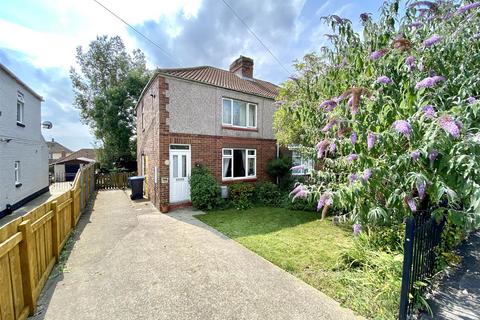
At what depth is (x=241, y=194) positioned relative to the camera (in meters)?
10.4

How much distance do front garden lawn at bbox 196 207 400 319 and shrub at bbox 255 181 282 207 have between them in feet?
3.16

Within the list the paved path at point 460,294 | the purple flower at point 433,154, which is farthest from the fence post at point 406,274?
the purple flower at point 433,154

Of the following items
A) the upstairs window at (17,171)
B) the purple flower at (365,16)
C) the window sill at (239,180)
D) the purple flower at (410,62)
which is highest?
the purple flower at (365,16)

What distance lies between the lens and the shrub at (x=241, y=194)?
10062mm

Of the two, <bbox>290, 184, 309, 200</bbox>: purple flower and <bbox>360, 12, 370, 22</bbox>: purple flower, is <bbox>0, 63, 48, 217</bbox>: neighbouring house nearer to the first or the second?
<bbox>290, 184, 309, 200</bbox>: purple flower

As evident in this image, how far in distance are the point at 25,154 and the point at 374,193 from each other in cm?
1659

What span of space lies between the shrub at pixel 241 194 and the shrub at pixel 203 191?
845 millimetres

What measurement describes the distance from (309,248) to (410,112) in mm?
3704

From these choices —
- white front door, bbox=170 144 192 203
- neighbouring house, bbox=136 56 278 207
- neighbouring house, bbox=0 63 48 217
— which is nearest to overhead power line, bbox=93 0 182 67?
neighbouring house, bbox=136 56 278 207

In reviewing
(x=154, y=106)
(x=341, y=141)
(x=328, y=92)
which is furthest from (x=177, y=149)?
(x=341, y=141)

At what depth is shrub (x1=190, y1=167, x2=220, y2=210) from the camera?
30.4ft

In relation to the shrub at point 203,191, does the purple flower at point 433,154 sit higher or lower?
higher

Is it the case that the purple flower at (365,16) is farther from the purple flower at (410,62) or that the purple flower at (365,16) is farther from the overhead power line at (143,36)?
the overhead power line at (143,36)

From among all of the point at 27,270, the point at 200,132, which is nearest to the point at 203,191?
the point at 200,132
